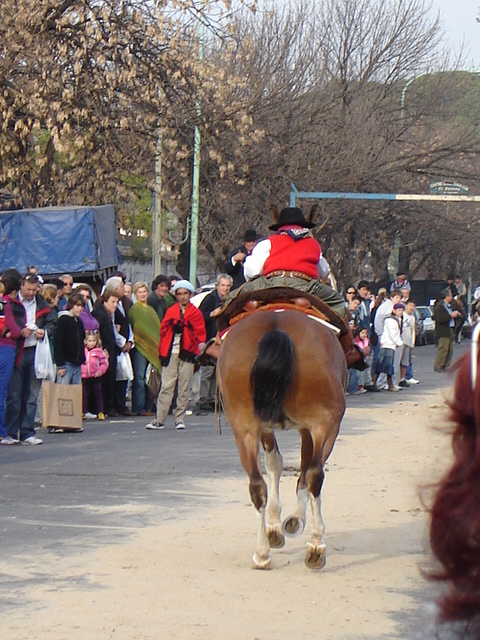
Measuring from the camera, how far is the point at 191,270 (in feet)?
105

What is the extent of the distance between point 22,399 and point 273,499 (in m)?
6.51

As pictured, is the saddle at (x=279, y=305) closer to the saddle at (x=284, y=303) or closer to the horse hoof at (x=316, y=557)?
the saddle at (x=284, y=303)

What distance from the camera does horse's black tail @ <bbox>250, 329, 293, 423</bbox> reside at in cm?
791

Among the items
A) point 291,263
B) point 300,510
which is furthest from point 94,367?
point 300,510

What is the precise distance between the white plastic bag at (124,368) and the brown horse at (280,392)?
31.3ft

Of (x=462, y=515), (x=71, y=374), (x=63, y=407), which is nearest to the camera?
(x=462, y=515)

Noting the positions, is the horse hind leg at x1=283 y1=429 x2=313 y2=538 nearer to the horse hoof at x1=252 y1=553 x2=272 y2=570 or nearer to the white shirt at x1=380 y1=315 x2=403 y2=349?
the horse hoof at x1=252 y1=553 x2=272 y2=570

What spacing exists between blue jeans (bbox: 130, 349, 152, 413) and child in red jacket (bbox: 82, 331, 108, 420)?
0.75m

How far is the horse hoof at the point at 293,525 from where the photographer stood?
8492 mm

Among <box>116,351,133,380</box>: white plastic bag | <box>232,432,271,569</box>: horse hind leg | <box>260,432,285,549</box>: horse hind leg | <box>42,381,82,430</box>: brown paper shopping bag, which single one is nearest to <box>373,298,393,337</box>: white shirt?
<box>116,351,133,380</box>: white plastic bag

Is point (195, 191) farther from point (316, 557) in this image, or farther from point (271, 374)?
point (316, 557)

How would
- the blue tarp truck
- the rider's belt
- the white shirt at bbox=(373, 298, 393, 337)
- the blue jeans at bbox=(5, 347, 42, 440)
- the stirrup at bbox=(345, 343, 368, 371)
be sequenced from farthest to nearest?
1. the white shirt at bbox=(373, 298, 393, 337)
2. the blue tarp truck
3. the blue jeans at bbox=(5, 347, 42, 440)
4. the stirrup at bbox=(345, 343, 368, 371)
5. the rider's belt

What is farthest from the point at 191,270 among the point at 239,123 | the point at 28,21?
the point at 28,21

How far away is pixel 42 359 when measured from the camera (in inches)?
593
